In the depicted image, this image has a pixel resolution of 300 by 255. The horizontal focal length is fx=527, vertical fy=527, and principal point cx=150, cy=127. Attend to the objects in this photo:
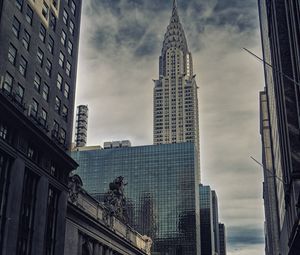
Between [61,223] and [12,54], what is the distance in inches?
801

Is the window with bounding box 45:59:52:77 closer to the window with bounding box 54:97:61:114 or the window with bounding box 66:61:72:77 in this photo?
the window with bounding box 54:97:61:114

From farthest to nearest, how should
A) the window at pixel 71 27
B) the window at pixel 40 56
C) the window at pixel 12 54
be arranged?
the window at pixel 71 27, the window at pixel 40 56, the window at pixel 12 54

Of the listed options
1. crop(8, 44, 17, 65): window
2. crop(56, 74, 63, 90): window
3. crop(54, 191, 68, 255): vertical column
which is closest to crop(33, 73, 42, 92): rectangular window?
crop(8, 44, 17, 65): window

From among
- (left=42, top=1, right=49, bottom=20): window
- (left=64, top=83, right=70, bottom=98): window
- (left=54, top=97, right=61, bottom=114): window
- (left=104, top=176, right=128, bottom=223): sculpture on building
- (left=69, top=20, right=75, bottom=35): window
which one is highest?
(left=69, top=20, right=75, bottom=35): window

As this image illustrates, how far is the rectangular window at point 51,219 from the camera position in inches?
2237

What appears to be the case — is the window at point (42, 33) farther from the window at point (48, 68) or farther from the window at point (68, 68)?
the window at point (68, 68)

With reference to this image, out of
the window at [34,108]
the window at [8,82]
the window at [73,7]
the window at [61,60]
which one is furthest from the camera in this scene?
the window at [73,7]

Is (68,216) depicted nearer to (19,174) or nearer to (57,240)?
(57,240)

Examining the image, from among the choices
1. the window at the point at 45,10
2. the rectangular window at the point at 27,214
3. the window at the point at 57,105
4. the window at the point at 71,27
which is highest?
the window at the point at 71,27

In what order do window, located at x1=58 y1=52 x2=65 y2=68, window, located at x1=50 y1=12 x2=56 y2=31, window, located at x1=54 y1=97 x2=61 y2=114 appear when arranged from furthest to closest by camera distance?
window, located at x1=58 y1=52 x2=65 y2=68
window, located at x1=50 y1=12 x2=56 y2=31
window, located at x1=54 y1=97 x2=61 y2=114

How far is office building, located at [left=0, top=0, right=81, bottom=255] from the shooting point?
49.3 metres

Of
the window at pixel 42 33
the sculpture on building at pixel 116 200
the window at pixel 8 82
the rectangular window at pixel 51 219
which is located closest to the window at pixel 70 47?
the window at pixel 42 33

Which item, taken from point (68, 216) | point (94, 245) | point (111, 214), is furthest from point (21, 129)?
point (111, 214)

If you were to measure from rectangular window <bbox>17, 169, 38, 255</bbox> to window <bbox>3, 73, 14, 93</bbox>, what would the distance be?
7.88 m
